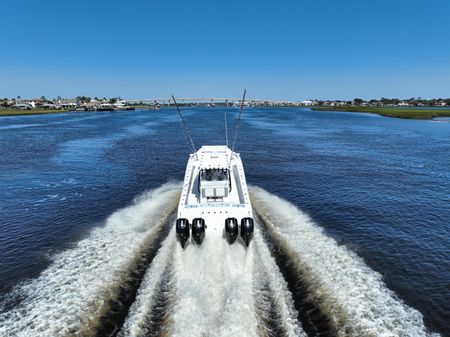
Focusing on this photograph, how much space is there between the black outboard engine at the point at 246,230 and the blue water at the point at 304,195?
6.39m

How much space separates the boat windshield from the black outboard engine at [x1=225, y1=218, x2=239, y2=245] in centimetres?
437

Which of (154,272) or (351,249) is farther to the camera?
(351,249)

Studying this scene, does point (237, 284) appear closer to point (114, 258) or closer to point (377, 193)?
point (114, 258)

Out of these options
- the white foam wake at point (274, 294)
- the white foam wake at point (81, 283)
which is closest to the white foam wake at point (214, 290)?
the white foam wake at point (274, 294)

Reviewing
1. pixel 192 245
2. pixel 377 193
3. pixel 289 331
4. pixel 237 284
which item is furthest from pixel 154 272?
pixel 377 193

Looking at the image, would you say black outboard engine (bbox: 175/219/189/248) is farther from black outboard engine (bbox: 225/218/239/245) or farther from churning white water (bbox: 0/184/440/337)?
black outboard engine (bbox: 225/218/239/245)

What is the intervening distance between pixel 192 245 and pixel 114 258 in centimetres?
390

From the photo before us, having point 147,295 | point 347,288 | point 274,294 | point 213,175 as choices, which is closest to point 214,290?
point 274,294

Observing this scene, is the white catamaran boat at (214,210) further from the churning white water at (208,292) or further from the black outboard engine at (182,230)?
the churning white water at (208,292)

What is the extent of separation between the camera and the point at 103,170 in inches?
1382

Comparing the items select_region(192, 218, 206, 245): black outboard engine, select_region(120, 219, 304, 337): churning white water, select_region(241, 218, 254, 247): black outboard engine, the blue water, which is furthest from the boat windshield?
the blue water

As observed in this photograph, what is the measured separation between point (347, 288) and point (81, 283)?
11346 mm

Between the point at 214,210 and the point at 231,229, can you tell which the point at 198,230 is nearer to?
the point at 214,210

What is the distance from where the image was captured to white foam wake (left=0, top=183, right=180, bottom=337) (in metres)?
11.2
